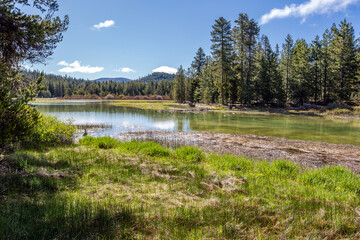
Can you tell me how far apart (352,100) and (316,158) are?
5498cm

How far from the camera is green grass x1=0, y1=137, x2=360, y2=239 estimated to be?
3.54 m

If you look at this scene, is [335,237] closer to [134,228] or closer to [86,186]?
[134,228]

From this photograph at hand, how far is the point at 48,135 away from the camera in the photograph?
12125 millimetres

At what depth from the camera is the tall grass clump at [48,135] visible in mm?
11086

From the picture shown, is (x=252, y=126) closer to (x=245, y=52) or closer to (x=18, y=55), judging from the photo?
(x=18, y=55)

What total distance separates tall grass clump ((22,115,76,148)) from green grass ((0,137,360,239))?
4148 mm

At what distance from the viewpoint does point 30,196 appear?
4.70 metres

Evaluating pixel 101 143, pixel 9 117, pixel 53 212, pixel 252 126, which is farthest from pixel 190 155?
pixel 252 126

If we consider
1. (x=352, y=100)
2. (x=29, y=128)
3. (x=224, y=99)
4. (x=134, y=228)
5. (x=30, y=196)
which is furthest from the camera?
(x=224, y=99)

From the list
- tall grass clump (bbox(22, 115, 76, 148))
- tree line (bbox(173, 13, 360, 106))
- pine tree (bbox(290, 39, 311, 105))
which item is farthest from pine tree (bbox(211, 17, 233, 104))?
tall grass clump (bbox(22, 115, 76, 148))

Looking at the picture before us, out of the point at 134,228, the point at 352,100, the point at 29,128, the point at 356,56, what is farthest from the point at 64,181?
the point at 356,56

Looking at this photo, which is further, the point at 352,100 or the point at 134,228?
the point at 352,100

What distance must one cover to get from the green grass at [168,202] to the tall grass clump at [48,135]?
4.15 meters

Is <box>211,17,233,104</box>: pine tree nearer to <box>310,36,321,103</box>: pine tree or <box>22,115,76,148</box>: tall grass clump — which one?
<box>310,36,321,103</box>: pine tree
